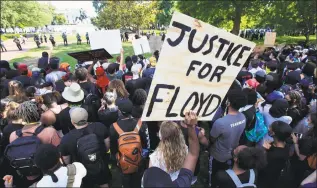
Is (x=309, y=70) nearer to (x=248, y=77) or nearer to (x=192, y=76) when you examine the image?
(x=248, y=77)

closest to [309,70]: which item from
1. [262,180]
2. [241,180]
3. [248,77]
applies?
[248,77]

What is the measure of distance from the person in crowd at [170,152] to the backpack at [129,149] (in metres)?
0.87

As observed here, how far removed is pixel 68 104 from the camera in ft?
15.8

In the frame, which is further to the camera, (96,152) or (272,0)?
(272,0)

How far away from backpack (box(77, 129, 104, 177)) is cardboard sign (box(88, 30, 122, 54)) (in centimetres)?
511

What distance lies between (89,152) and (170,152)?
1.36 m

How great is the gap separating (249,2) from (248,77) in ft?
65.5

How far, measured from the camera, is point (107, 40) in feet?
26.7

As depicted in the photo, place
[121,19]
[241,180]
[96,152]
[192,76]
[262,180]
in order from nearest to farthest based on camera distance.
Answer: [192,76] < [241,180] < [96,152] < [262,180] < [121,19]

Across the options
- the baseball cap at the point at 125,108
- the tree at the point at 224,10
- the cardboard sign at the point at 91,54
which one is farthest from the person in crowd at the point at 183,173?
the tree at the point at 224,10

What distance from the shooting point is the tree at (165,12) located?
2511 inches

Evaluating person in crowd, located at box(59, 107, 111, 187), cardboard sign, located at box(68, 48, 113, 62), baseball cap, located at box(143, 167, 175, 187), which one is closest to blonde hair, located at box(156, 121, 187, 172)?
baseball cap, located at box(143, 167, 175, 187)

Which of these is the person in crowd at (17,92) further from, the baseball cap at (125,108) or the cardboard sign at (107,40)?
the cardboard sign at (107,40)

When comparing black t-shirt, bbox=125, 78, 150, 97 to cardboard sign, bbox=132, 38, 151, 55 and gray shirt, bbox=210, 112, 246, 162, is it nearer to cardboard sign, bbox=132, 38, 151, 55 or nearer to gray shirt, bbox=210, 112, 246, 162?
gray shirt, bbox=210, 112, 246, 162
